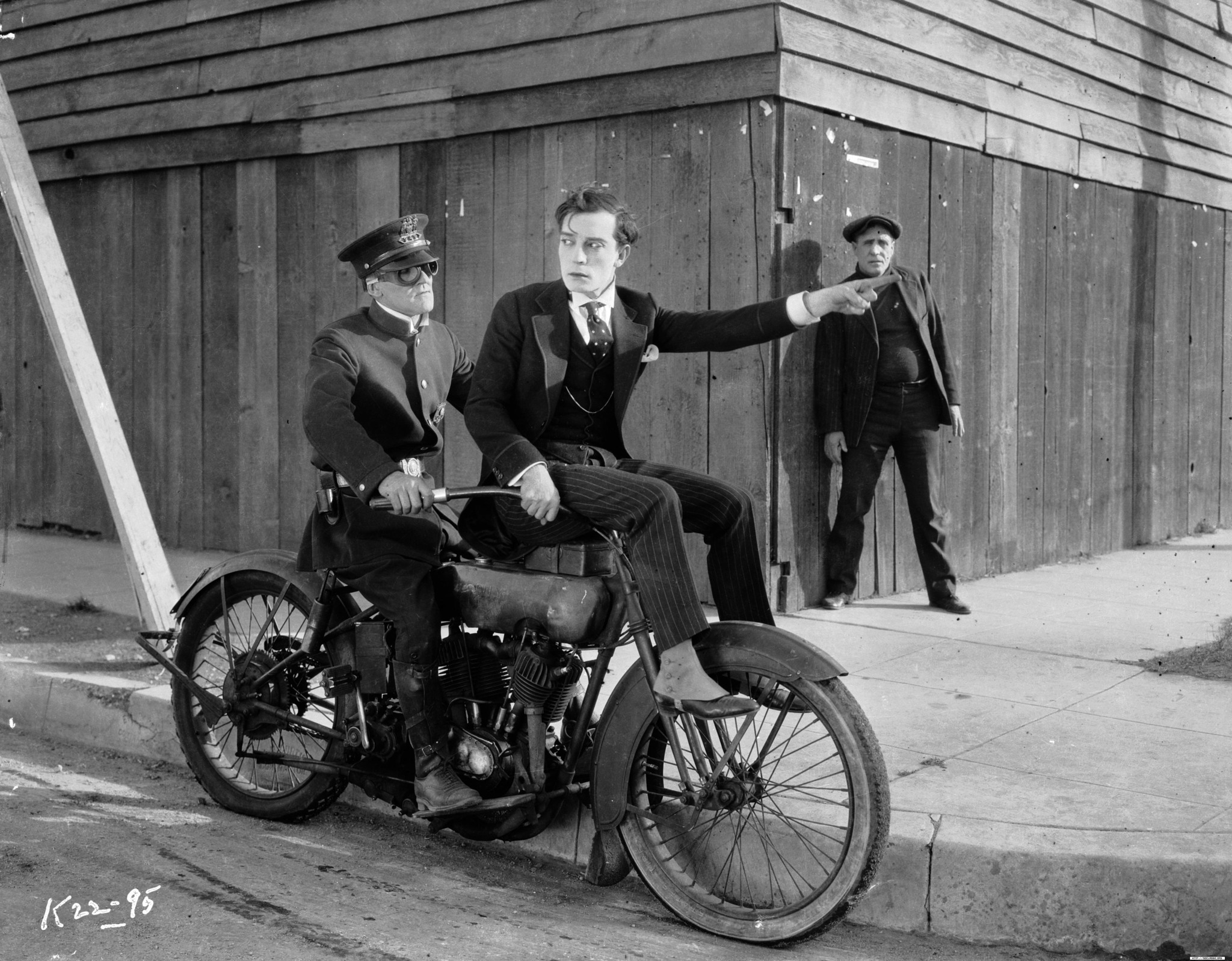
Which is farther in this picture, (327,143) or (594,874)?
(327,143)

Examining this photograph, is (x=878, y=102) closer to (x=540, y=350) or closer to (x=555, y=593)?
(x=540, y=350)

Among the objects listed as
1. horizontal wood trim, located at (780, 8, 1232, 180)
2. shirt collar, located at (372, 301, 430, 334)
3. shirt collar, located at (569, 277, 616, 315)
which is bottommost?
shirt collar, located at (372, 301, 430, 334)

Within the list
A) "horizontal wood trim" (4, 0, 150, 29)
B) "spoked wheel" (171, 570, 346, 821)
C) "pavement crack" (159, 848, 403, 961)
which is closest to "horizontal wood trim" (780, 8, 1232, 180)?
"spoked wheel" (171, 570, 346, 821)

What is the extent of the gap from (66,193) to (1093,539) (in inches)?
309

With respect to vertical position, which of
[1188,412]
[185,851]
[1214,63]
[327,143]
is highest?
[1214,63]

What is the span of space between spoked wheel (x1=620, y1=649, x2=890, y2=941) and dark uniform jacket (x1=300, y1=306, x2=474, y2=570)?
39.3 inches

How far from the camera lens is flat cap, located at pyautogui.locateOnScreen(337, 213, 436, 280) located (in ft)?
14.7

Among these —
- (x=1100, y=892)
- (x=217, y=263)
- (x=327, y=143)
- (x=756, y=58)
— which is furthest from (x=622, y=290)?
(x=217, y=263)

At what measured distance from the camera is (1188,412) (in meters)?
11.8

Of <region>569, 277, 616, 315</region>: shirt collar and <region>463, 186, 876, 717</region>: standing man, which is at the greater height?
<region>569, 277, 616, 315</region>: shirt collar

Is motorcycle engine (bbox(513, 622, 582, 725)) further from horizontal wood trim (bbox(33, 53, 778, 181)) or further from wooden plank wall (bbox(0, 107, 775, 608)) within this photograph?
horizontal wood trim (bbox(33, 53, 778, 181))

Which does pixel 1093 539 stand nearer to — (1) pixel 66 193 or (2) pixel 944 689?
(2) pixel 944 689

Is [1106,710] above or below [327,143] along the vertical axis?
below

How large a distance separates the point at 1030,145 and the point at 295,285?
478 centimetres
